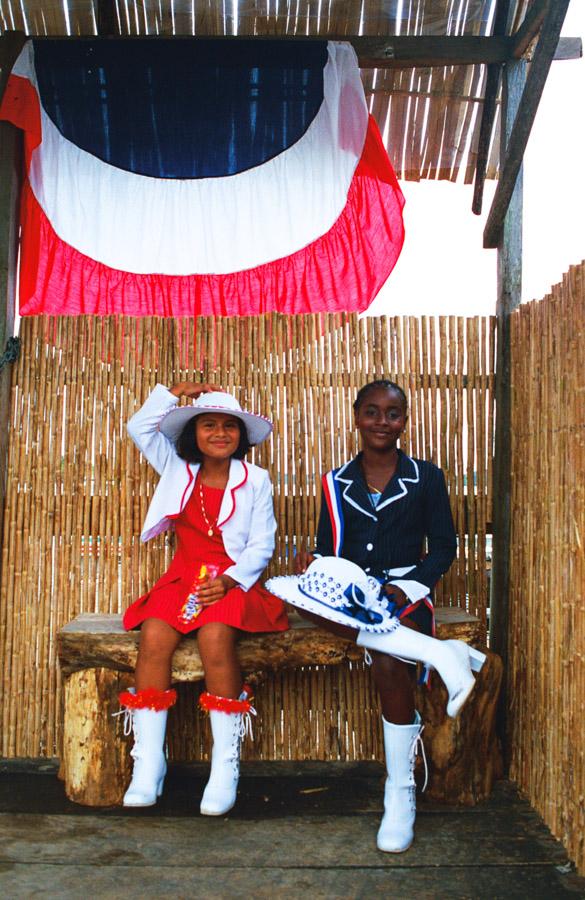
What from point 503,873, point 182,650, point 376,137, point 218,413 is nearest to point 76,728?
point 182,650

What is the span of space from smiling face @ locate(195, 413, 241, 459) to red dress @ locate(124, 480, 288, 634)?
18cm

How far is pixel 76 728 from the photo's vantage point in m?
3.38

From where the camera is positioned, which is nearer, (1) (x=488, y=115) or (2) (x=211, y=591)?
(2) (x=211, y=591)

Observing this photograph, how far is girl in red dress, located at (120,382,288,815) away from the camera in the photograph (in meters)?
3.24

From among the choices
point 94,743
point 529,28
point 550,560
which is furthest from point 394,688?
point 529,28

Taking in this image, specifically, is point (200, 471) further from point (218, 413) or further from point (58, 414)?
point (58, 414)

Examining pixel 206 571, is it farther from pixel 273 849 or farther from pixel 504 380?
pixel 504 380

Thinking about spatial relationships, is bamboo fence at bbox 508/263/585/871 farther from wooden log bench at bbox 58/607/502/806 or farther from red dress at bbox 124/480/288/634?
red dress at bbox 124/480/288/634

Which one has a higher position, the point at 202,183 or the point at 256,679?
the point at 202,183

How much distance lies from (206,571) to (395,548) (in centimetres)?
84

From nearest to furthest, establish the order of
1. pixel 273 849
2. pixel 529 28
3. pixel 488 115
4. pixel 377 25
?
pixel 273 849, pixel 529 28, pixel 377 25, pixel 488 115

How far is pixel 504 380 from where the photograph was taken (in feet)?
13.0

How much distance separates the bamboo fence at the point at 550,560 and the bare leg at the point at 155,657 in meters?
1.51

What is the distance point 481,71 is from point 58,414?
2937mm
